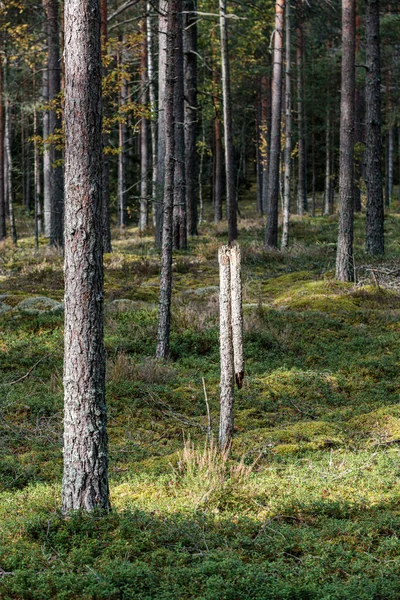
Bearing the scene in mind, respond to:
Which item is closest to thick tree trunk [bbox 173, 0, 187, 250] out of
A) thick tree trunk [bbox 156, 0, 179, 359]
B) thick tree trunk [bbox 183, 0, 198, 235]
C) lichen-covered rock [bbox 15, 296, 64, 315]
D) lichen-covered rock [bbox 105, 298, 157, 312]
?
thick tree trunk [bbox 183, 0, 198, 235]

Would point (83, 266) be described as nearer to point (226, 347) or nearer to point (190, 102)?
point (226, 347)

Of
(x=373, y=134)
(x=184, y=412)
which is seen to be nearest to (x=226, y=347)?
(x=184, y=412)

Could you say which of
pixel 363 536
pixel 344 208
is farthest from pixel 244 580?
pixel 344 208

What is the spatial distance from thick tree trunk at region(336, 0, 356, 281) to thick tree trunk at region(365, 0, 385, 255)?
3.05 m

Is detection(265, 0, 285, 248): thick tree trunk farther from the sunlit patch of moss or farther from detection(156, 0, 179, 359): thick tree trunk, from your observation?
the sunlit patch of moss

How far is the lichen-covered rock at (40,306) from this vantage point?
11.7 metres

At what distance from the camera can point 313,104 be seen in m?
33.6

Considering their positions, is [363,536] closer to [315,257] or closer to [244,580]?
[244,580]

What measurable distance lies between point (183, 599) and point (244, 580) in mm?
408

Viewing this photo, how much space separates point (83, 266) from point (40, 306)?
7.65 metres

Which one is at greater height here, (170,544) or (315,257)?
(315,257)

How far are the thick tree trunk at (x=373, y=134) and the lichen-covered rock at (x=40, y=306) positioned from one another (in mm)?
9446

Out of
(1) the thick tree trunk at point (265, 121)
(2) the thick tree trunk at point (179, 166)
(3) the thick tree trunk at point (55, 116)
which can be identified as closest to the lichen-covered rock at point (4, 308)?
(3) the thick tree trunk at point (55, 116)

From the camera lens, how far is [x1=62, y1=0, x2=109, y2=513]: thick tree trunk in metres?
4.82
